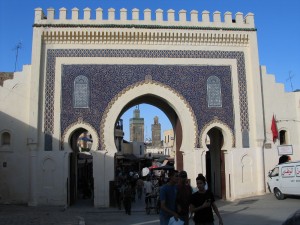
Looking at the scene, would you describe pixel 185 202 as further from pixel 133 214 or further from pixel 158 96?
pixel 158 96

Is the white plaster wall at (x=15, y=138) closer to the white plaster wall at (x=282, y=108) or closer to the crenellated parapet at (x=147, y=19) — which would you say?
the crenellated parapet at (x=147, y=19)

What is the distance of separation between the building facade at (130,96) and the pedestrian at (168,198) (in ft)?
27.1

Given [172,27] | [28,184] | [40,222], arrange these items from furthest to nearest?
[172,27], [28,184], [40,222]

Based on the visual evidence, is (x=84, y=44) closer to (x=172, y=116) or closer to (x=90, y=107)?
(x=90, y=107)

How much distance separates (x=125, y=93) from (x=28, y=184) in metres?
4.77

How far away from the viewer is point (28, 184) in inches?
550

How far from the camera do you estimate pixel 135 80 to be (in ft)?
48.2

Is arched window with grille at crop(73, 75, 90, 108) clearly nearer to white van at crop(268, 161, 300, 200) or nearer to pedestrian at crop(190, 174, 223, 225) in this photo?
white van at crop(268, 161, 300, 200)

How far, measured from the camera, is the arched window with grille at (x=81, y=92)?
14438 mm

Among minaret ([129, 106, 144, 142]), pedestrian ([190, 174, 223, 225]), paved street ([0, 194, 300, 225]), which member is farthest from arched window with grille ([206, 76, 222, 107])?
minaret ([129, 106, 144, 142])

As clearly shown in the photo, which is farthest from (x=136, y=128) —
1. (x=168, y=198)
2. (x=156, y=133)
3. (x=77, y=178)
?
(x=168, y=198)

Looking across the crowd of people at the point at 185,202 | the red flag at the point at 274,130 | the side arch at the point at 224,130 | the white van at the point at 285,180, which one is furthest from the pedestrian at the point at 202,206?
the red flag at the point at 274,130

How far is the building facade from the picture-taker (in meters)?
14.1

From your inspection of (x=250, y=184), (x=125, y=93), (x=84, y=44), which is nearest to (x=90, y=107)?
(x=125, y=93)
